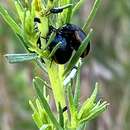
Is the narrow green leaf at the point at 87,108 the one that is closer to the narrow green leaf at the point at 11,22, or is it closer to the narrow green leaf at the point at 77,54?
the narrow green leaf at the point at 77,54

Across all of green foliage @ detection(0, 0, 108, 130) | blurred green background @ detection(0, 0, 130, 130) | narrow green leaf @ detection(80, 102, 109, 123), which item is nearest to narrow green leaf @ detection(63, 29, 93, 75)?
green foliage @ detection(0, 0, 108, 130)

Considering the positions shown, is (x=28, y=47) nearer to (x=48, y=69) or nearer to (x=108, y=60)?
(x=48, y=69)

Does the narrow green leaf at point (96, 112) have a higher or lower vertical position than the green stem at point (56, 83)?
lower

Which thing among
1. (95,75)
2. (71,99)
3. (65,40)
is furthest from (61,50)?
(95,75)

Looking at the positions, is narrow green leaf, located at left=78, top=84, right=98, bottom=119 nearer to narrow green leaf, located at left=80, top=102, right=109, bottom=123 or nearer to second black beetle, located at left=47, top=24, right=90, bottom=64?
narrow green leaf, located at left=80, top=102, right=109, bottom=123

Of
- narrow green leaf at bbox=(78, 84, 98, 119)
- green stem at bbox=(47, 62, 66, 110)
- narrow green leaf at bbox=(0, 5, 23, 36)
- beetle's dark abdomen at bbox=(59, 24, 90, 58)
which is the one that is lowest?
narrow green leaf at bbox=(78, 84, 98, 119)

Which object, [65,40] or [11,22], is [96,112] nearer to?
[65,40]

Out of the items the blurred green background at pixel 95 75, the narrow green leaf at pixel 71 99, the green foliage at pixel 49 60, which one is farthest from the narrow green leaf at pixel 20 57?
the blurred green background at pixel 95 75
